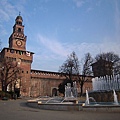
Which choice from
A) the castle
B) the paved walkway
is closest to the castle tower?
the castle

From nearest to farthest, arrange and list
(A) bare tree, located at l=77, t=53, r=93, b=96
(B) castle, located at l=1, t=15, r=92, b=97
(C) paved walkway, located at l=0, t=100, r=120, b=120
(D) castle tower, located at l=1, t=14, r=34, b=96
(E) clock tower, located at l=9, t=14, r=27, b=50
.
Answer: (C) paved walkway, located at l=0, t=100, r=120, b=120 < (A) bare tree, located at l=77, t=53, r=93, b=96 < (D) castle tower, located at l=1, t=14, r=34, b=96 < (B) castle, located at l=1, t=15, r=92, b=97 < (E) clock tower, located at l=9, t=14, r=27, b=50

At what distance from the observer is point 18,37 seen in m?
54.9

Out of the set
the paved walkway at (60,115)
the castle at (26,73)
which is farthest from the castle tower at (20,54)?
the paved walkway at (60,115)

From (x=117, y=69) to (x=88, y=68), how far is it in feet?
26.2

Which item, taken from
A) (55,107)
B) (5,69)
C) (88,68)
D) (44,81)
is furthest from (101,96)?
(44,81)

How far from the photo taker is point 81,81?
3609 cm

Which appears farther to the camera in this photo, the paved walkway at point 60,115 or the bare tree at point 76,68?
the bare tree at point 76,68

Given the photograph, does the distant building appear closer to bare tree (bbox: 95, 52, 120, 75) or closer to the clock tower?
bare tree (bbox: 95, 52, 120, 75)

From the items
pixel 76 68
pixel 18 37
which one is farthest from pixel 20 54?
pixel 76 68

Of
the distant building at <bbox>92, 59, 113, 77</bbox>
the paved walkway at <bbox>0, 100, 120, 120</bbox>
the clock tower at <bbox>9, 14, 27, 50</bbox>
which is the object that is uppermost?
the clock tower at <bbox>9, 14, 27, 50</bbox>

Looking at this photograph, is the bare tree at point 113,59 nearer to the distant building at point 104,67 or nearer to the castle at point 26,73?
the distant building at point 104,67

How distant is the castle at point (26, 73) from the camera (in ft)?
160

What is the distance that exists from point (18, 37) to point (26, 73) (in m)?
13.1

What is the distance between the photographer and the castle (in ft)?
160
